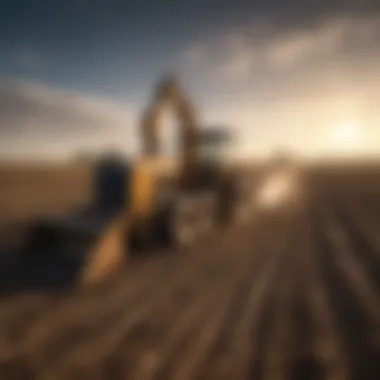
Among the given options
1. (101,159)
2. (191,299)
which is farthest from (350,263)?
(101,159)

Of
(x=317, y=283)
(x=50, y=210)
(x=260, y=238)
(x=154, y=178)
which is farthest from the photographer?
(x=50, y=210)

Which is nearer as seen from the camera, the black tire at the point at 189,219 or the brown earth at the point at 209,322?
the brown earth at the point at 209,322

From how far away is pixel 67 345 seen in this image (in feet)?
18.5

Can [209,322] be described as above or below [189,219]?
below

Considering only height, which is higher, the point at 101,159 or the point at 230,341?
the point at 101,159

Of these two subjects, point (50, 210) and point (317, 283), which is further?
point (50, 210)

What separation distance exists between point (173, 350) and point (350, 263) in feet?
19.4

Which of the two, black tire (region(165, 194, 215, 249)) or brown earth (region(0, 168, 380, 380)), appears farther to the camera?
black tire (region(165, 194, 215, 249))

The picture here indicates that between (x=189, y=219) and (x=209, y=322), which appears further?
(x=189, y=219)

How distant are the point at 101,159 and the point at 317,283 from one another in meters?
6.30

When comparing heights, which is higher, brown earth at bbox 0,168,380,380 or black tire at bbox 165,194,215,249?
black tire at bbox 165,194,215,249

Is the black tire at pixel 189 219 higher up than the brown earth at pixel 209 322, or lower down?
higher up

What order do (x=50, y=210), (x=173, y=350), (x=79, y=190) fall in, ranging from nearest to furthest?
(x=173, y=350), (x=50, y=210), (x=79, y=190)

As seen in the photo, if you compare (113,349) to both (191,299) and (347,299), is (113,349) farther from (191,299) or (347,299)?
(347,299)
